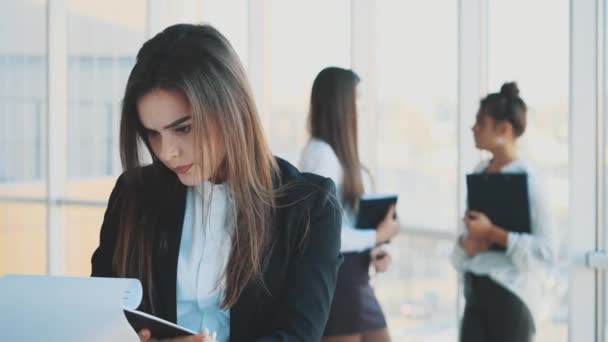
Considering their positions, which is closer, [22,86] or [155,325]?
[155,325]

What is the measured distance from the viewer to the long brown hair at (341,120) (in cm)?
294

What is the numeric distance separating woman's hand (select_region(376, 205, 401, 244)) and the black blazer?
1.53m

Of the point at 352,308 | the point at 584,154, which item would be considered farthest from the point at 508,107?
the point at 352,308

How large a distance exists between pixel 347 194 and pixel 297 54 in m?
1.53

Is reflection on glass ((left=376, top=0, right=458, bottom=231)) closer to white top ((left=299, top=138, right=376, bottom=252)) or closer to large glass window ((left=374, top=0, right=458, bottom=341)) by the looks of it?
large glass window ((left=374, top=0, right=458, bottom=341))

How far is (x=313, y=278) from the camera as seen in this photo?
1320mm

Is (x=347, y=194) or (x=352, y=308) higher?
(x=347, y=194)

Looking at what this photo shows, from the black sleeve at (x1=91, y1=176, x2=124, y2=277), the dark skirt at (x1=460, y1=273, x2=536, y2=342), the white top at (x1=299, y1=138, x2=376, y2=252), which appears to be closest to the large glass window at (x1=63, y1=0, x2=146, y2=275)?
the white top at (x1=299, y1=138, x2=376, y2=252)

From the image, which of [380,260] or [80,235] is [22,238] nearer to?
[80,235]

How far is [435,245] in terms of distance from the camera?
12.1 feet

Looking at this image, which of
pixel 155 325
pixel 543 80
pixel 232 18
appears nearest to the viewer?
pixel 155 325

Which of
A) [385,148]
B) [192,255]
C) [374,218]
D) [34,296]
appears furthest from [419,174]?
[34,296]

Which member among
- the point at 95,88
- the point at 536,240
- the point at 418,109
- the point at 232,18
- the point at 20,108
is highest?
the point at 232,18

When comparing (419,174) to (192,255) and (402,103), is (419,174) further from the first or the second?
(192,255)
